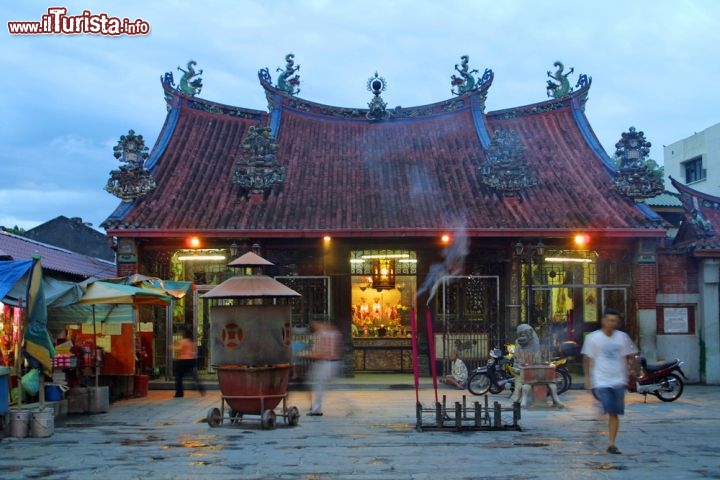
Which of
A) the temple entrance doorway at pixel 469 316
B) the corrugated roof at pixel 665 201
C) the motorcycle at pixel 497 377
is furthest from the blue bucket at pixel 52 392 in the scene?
the corrugated roof at pixel 665 201

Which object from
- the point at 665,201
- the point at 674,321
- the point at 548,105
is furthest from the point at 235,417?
the point at 665,201

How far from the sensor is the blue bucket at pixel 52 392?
1402 centimetres

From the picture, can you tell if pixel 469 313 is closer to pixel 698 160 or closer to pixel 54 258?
pixel 54 258

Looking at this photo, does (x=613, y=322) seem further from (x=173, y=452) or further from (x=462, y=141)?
(x=462, y=141)

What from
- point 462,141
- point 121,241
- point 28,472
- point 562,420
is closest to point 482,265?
point 462,141

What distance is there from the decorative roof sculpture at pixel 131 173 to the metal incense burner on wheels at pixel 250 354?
7957mm

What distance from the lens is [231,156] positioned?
22203 millimetres

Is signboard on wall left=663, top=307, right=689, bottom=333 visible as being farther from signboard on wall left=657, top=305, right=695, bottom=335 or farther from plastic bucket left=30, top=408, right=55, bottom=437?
plastic bucket left=30, top=408, right=55, bottom=437

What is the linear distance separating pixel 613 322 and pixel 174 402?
9.46m

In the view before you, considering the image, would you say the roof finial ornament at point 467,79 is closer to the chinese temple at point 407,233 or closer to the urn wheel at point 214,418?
the chinese temple at point 407,233

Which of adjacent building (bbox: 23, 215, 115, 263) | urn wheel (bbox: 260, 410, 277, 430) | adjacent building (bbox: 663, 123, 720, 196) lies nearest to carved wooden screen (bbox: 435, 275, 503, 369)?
urn wheel (bbox: 260, 410, 277, 430)

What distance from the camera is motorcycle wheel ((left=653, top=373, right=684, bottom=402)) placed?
1588 cm

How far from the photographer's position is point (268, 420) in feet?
39.8

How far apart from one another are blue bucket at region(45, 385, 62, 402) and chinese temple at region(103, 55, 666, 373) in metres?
5.05
